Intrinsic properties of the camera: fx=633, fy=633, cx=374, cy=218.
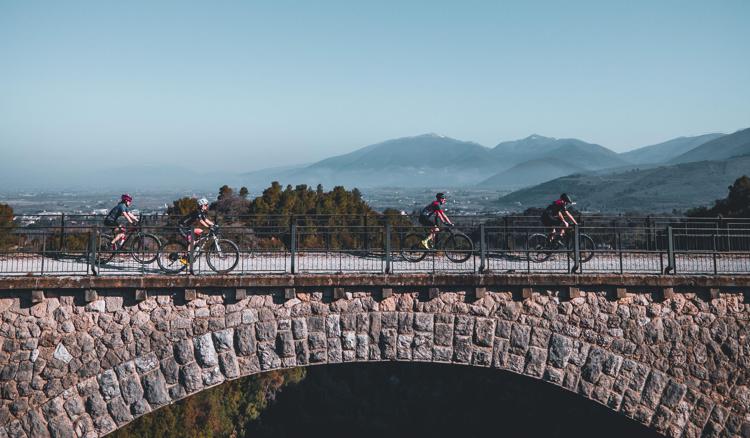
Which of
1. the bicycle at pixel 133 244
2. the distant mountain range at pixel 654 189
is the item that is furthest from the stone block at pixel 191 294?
the distant mountain range at pixel 654 189

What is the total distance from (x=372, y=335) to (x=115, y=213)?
777cm

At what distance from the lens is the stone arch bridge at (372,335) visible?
12.5 meters

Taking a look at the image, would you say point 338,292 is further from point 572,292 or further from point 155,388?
point 572,292

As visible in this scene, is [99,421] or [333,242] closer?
[99,421]

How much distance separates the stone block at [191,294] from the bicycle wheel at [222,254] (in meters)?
1.46

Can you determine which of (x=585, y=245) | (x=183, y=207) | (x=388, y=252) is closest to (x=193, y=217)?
(x=388, y=252)

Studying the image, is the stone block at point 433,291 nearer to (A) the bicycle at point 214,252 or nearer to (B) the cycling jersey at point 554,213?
(A) the bicycle at point 214,252

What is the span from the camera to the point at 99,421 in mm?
12430

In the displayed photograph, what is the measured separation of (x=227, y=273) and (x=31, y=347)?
13.1 ft

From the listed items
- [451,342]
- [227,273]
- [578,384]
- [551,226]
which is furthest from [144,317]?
[551,226]

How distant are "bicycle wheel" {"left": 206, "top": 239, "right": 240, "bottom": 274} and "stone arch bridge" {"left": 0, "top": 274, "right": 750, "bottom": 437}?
189cm

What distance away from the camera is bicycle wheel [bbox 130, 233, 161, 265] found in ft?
52.0

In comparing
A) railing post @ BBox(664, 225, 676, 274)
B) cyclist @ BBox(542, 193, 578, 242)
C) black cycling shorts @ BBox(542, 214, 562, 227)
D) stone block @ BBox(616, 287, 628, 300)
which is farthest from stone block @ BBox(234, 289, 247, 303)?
railing post @ BBox(664, 225, 676, 274)

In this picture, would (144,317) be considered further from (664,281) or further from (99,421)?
(664,281)
